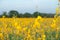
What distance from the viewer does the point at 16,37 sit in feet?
11.4

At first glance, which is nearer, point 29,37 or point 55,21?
→ point 29,37

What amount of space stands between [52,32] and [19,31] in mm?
678

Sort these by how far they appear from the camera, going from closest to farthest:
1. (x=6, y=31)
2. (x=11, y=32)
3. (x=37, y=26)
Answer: (x=37, y=26), (x=6, y=31), (x=11, y=32)

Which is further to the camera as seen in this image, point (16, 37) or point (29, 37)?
point (16, 37)

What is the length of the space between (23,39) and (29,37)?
0.39m

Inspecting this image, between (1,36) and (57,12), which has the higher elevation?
(57,12)

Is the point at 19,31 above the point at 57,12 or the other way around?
the other way around

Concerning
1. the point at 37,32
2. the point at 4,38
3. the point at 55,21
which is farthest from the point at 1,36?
the point at 55,21

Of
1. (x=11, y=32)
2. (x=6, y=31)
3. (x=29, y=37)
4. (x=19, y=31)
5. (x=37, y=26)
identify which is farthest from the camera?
(x=11, y=32)

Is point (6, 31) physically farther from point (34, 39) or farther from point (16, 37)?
point (34, 39)

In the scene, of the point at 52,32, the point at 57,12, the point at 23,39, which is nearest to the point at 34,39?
the point at 23,39

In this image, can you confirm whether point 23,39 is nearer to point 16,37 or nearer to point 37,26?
point 16,37

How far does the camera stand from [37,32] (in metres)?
3.53

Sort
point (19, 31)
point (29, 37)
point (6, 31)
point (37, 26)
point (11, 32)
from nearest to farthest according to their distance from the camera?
point (29, 37) → point (37, 26) → point (19, 31) → point (6, 31) → point (11, 32)
